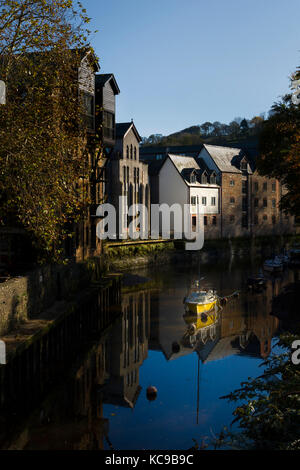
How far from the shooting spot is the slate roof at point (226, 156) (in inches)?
3369

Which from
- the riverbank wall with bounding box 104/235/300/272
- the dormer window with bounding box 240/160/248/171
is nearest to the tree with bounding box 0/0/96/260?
the riverbank wall with bounding box 104/235/300/272

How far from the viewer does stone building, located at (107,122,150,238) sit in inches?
2581

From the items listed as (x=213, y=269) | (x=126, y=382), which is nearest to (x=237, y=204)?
(x=213, y=269)

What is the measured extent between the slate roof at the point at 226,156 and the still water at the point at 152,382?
4657 cm

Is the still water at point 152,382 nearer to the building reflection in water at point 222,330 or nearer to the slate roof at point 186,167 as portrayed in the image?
the building reflection in water at point 222,330

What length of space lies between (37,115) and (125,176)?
4346 cm

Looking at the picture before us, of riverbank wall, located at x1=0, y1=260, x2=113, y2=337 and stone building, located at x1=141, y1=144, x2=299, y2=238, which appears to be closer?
riverbank wall, located at x1=0, y1=260, x2=113, y2=337

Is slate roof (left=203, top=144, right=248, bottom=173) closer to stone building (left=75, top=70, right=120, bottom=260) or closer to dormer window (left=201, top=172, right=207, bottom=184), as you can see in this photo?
dormer window (left=201, top=172, right=207, bottom=184)

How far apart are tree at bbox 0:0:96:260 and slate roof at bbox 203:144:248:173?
61808 millimetres

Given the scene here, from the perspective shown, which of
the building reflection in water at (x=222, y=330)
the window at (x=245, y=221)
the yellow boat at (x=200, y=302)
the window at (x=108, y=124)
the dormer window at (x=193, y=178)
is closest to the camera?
the building reflection in water at (x=222, y=330)

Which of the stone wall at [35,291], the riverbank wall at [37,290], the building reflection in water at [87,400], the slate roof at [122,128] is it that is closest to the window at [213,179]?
the slate roof at [122,128]

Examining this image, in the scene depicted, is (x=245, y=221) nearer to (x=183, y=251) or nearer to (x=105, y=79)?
(x=183, y=251)
